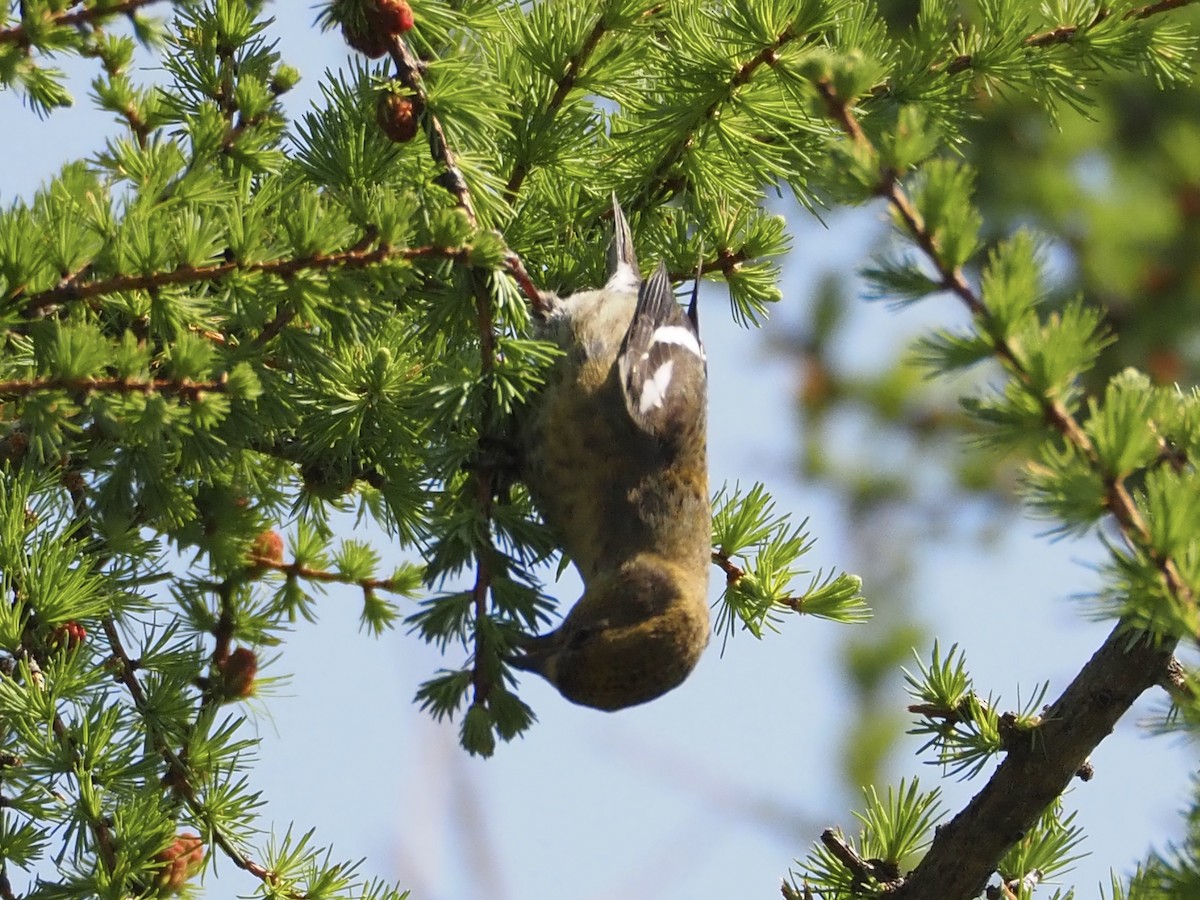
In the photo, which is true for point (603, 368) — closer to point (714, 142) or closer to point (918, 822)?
point (714, 142)

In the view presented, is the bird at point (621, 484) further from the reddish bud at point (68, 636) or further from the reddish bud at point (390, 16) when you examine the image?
the reddish bud at point (68, 636)

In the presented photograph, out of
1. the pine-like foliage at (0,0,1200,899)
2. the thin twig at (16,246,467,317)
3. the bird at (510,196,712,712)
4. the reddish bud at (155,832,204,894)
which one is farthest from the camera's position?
the bird at (510,196,712,712)

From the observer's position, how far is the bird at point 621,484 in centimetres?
281

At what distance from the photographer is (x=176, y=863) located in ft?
6.73

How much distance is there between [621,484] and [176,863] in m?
1.37

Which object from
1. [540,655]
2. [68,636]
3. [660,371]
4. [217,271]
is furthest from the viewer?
[660,371]

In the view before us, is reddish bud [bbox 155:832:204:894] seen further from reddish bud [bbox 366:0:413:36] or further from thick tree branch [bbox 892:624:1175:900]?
reddish bud [bbox 366:0:413:36]

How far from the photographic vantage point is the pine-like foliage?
153 cm

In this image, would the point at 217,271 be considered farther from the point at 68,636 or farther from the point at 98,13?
the point at 68,636

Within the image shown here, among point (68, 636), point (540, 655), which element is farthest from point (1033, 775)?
point (68, 636)

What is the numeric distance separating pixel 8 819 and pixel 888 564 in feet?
21.5

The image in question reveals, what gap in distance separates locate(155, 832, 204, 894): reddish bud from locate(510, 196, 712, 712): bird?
749 millimetres

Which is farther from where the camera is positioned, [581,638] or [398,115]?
[581,638]

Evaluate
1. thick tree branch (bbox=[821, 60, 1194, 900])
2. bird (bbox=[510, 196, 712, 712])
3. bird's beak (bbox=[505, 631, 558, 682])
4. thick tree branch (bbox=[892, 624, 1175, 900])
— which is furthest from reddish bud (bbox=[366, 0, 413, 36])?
thick tree branch (bbox=[892, 624, 1175, 900])
